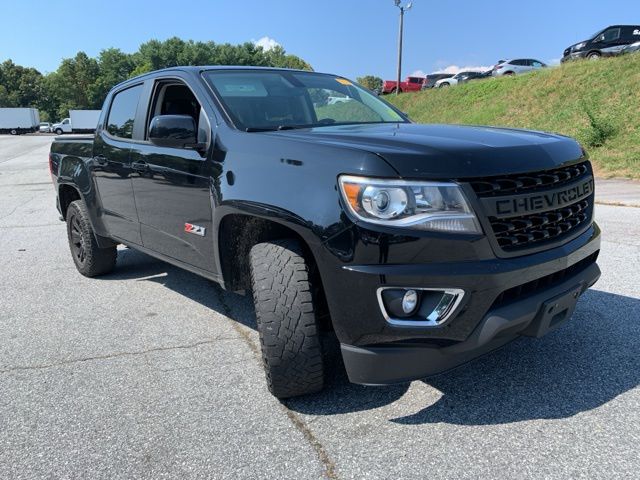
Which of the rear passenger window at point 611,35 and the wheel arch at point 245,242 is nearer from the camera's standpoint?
the wheel arch at point 245,242

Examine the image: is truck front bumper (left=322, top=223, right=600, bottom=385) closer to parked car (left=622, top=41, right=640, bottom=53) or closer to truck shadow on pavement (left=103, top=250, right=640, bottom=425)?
truck shadow on pavement (left=103, top=250, right=640, bottom=425)

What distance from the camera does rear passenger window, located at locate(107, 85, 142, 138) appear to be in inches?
166

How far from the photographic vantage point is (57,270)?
18.2 feet

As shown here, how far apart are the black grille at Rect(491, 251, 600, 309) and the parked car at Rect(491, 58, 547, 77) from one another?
30.4 metres

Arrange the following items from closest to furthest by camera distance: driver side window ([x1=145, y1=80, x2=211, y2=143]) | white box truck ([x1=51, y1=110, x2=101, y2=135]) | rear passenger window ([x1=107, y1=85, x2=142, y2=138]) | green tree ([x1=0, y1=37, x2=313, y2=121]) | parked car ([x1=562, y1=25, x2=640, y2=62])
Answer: driver side window ([x1=145, y1=80, x2=211, y2=143]) → rear passenger window ([x1=107, y1=85, x2=142, y2=138]) → parked car ([x1=562, y1=25, x2=640, y2=62]) → white box truck ([x1=51, y1=110, x2=101, y2=135]) → green tree ([x1=0, y1=37, x2=313, y2=121])

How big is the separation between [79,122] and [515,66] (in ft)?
172

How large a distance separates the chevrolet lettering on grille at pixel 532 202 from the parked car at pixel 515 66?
99.4 feet

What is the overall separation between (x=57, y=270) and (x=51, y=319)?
165cm

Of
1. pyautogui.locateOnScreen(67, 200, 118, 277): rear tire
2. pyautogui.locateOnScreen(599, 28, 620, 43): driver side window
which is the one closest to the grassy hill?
pyautogui.locateOnScreen(599, 28, 620, 43): driver side window

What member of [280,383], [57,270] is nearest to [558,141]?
[280,383]

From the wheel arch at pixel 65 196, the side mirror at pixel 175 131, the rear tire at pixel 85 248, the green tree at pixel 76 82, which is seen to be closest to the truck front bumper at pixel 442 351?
the side mirror at pixel 175 131

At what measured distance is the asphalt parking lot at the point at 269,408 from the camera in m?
2.25

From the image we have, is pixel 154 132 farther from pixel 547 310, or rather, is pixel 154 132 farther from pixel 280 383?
pixel 547 310

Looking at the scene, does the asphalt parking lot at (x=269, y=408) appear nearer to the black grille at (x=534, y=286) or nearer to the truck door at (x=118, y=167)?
the black grille at (x=534, y=286)
